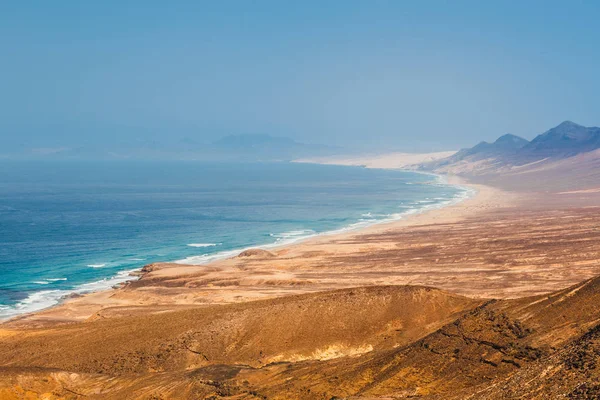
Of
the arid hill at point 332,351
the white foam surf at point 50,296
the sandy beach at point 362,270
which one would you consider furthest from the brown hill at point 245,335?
the white foam surf at point 50,296

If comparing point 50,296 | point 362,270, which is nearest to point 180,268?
point 50,296

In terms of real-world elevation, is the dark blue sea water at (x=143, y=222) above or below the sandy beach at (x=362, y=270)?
above

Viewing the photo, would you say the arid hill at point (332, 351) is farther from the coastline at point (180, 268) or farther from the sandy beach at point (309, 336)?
the coastline at point (180, 268)

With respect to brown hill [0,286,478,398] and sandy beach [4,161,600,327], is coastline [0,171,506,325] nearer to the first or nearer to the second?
sandy beach [4,161,600,327]

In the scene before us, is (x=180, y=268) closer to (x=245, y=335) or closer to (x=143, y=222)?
(x=245, y=335)

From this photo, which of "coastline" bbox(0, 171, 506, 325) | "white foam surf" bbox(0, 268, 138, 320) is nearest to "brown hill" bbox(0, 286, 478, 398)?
"coastline" bbox(0, 171, 506, 325)

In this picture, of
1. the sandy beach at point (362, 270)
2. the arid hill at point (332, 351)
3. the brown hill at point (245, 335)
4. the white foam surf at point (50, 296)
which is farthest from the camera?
the white foam surf at point (50, 296)

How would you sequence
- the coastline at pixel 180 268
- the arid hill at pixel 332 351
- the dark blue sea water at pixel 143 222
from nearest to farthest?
the arid hill at pixel 332 351, the coastline at pixel 180 268, the dark blue sea water at pixel 143 222
